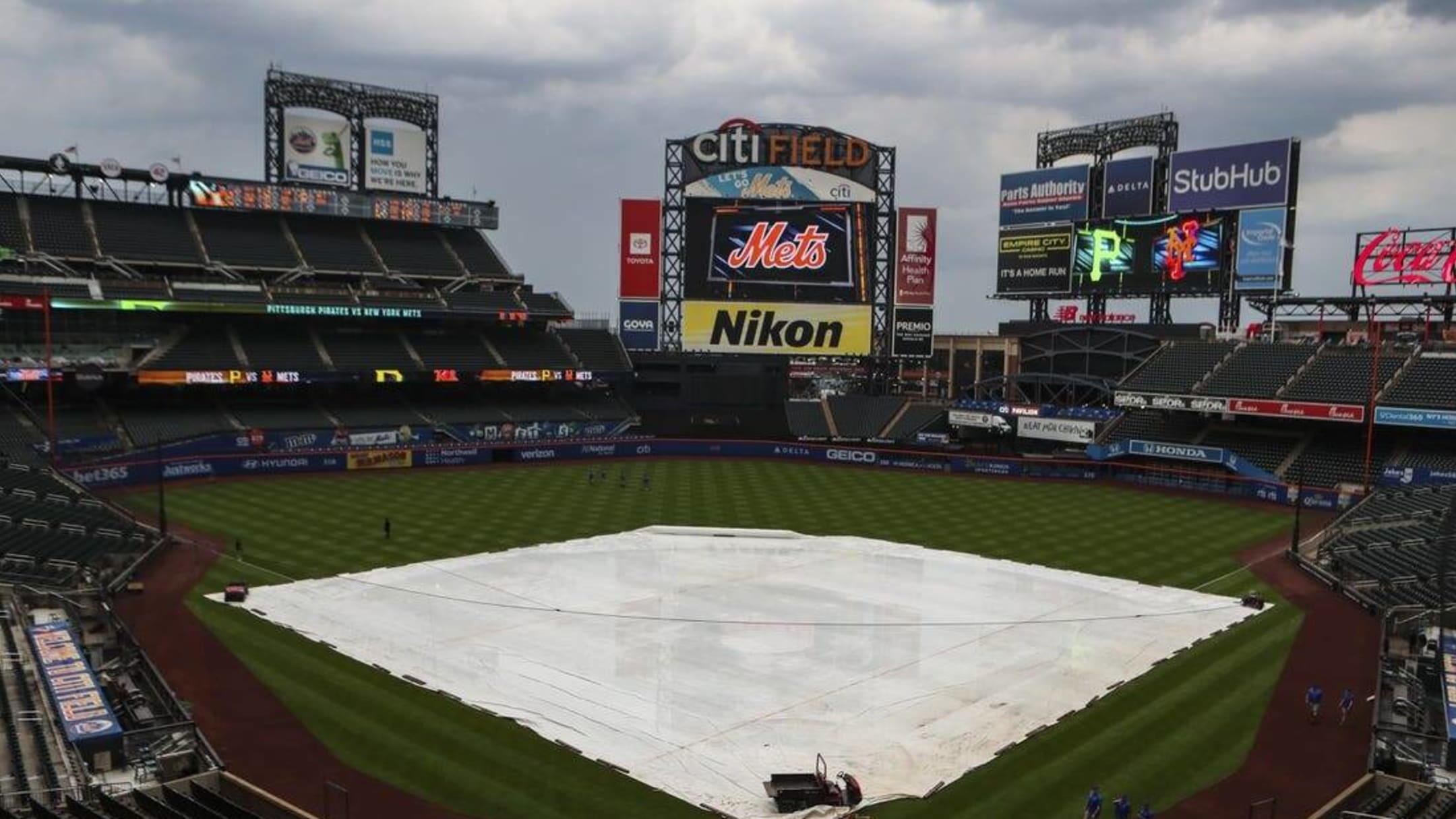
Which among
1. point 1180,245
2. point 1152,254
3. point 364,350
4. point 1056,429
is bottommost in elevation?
point 1056,429

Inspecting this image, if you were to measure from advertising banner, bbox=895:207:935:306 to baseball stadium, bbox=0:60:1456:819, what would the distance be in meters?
0.30

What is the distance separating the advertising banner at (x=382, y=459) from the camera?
56.8 metres

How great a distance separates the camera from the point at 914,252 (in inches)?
2859

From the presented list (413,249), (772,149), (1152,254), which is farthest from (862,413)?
(413,249)

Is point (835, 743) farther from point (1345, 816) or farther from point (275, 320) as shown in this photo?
point (275, 320)

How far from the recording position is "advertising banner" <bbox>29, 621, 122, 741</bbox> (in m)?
17.0

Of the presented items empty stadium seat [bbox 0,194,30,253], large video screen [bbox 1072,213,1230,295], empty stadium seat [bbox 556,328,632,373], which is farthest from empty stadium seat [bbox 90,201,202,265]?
large video screen [bbox 1072,213,1230,295]

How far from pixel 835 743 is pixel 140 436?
51259 mm

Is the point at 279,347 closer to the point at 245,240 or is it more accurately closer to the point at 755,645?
the point at 245,240

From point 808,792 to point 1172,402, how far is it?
51.8 m

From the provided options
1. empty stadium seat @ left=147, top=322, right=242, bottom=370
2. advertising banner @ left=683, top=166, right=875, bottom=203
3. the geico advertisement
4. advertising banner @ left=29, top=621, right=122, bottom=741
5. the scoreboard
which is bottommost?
advertising banner @ left=29, top=621, right=122, bottom=741

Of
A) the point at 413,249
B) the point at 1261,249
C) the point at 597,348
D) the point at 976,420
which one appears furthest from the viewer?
the point at 597,348

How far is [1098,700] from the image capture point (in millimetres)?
22844

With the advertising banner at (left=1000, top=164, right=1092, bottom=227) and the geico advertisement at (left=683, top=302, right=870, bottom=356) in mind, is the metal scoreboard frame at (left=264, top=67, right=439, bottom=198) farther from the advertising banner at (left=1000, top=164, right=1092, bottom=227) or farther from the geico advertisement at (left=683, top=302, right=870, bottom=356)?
the advertising banner at (left=1000, top=164, right=1092, bottom=227)
